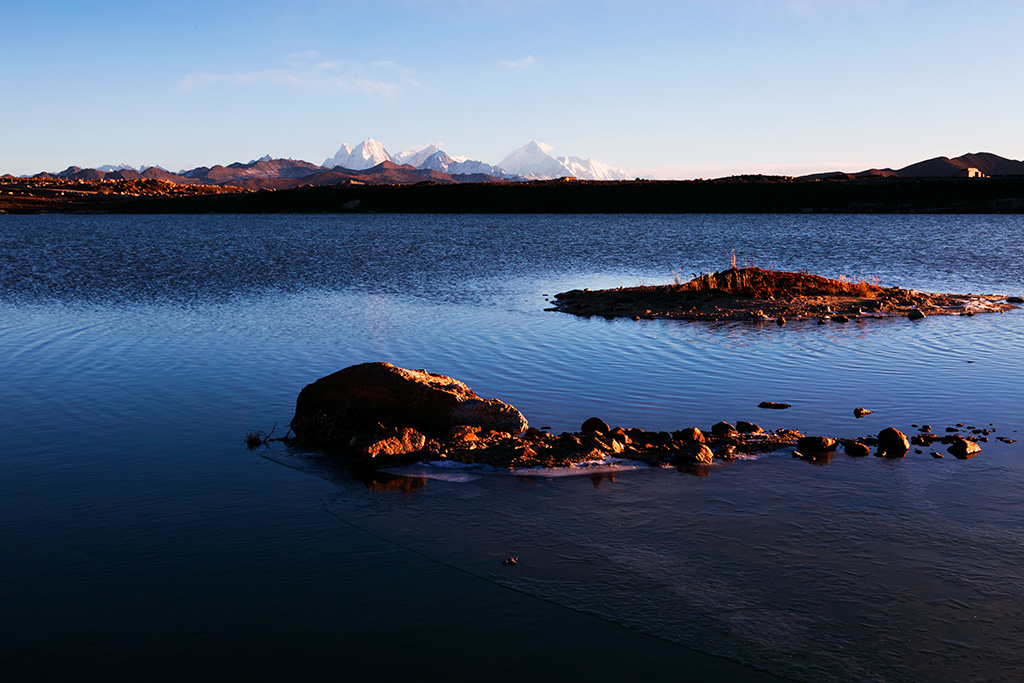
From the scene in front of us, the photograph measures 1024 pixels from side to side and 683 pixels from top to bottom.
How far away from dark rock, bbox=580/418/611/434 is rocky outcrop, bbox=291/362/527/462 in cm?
106

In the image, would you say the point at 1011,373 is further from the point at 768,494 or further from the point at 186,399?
the point at 186,399

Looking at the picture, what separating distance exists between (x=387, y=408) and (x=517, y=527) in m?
4.89

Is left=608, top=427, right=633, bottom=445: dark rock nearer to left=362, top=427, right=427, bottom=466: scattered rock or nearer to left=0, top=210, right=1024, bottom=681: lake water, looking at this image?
left=0, top=210, right=1024, bottom=681: lake water

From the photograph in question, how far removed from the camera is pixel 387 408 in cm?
1412

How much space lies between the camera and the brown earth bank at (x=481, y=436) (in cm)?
1255

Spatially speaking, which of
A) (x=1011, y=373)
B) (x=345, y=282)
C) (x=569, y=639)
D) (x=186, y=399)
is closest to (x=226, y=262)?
(x=345, y=282)

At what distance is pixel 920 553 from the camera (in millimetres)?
9078

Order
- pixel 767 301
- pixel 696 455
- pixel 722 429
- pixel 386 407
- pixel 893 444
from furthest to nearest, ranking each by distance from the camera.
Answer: pixel 767 301 → pixel 386 407 → pixel 722 429 → pixel 893 444 → pixel 696 455

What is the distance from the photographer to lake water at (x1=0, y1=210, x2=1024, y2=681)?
722cm

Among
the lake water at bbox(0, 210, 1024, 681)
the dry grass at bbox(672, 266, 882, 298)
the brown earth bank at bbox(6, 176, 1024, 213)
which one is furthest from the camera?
the brown earth bank at bbox(6, 176, 1024, 213)

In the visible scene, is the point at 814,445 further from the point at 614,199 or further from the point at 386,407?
the point at 614,199

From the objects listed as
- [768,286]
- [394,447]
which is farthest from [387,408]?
[768,286]

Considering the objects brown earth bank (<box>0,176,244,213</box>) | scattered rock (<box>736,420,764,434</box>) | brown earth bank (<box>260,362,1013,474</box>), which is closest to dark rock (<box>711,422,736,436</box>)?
brown earth bank (<box>260,362,1013,474</box>)

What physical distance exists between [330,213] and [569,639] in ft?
476
